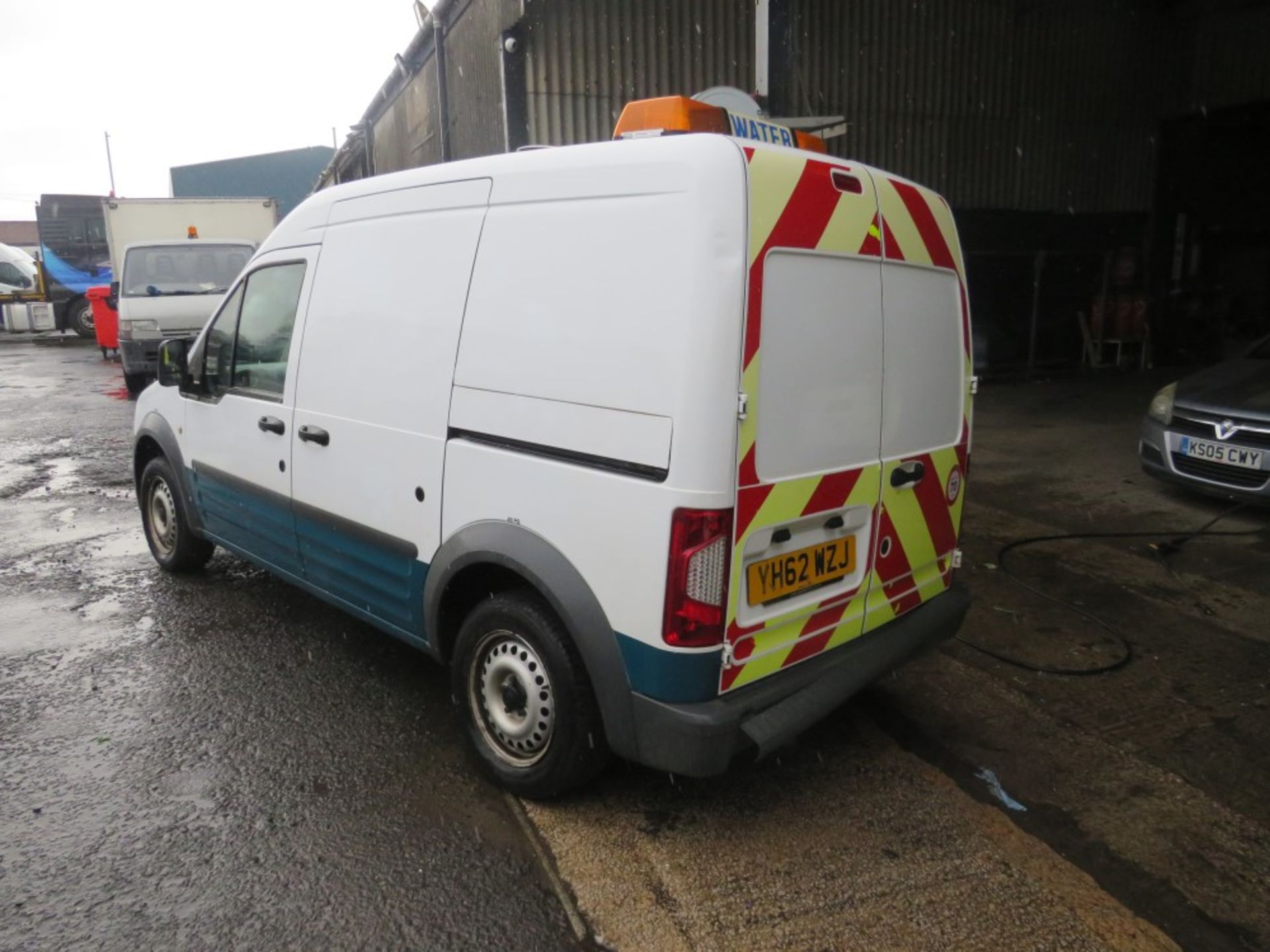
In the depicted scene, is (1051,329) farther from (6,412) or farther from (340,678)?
(6,412)

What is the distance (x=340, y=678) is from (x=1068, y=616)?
142 inches

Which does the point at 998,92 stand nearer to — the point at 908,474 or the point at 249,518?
the point at 908,474

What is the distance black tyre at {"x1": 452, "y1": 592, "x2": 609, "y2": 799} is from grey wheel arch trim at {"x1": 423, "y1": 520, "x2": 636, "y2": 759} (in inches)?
3.1

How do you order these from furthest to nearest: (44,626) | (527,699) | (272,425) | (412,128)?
(412,128), (44,626), (272,425), (527,699)

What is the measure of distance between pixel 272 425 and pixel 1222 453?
6.06 m

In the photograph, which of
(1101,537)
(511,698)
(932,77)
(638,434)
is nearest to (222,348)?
(511,698)

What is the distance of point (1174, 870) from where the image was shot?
2.71 m

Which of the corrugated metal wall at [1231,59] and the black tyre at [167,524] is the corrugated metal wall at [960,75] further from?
the black tyre at [167,524]

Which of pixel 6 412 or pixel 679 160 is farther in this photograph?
pixel 6 412

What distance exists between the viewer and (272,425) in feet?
13.1

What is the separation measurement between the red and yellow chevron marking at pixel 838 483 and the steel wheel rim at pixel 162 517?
152 inches

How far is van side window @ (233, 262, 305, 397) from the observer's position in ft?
13.0

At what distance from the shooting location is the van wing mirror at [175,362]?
4602 millimetres

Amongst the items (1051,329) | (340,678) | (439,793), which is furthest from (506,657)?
(1051,329)
